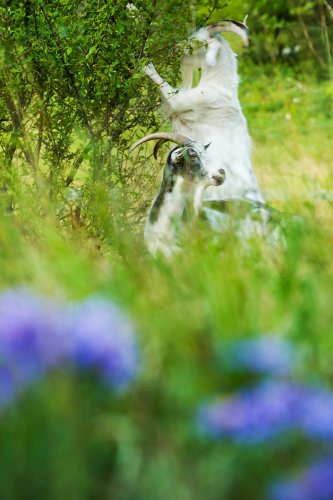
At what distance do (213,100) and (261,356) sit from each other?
502 centimetres

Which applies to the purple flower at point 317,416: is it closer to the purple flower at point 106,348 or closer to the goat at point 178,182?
the purple flower at point 106,348

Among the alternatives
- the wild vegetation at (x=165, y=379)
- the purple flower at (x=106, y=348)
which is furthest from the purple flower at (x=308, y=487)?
the purple flower at (x=106, y=348)

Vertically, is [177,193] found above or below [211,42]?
below

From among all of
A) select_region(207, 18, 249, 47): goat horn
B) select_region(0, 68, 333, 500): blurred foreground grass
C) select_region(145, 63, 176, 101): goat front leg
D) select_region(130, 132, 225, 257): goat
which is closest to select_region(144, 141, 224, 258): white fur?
select_region(130, 132, 225, 257): goat

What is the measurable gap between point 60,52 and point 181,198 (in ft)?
5.55

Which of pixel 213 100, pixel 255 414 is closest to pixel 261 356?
pixel 255 414

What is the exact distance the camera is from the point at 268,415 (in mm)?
1183

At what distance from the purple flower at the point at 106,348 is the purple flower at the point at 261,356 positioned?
0.15 metres

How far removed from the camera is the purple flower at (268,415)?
1170mm

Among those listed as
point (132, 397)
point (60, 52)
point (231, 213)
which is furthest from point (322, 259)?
point (60, 52)

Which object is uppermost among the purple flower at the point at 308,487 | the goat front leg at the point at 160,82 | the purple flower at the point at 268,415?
the goat front leg at the point at 160,82

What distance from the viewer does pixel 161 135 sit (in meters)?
5.09

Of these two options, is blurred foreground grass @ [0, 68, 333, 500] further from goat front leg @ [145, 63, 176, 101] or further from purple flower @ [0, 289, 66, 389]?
goat front leg @ [145, 63, 176, 101]

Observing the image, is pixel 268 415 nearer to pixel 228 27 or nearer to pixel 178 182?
pixel 178 182
